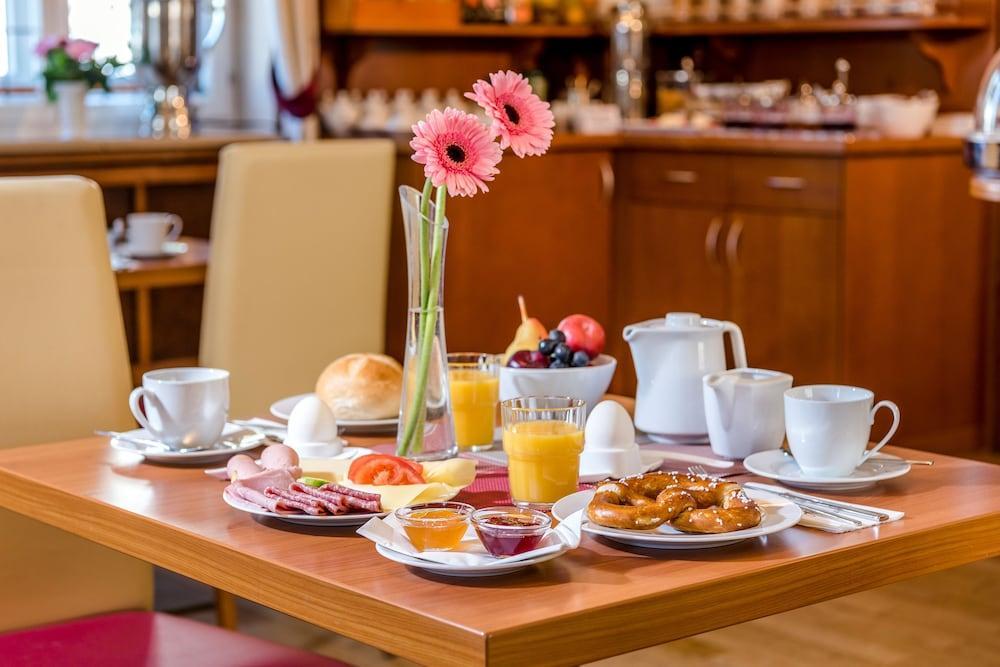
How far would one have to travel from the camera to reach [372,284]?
3.09 meters

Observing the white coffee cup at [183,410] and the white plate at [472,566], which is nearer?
the white plate at [472,566]

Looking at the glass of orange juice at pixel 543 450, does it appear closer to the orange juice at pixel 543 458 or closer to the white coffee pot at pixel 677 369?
the orange juice at pixel 543 458

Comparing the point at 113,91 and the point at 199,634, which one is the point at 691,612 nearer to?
the point at 199,634

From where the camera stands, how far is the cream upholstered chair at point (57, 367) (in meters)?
1.93

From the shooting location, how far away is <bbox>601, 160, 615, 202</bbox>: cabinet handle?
4.70 metres

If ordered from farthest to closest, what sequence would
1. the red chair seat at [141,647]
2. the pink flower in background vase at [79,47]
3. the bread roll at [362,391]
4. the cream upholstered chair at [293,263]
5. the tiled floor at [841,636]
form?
the pink flower in background vase at [79,47]
the cream upholstered chair at [293,263]
the tiled floor at [841,636]
the bread roll at [362,391]
the red chair seat at [141,647]

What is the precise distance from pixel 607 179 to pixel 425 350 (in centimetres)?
327

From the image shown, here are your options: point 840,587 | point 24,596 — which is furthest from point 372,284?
point 840,587

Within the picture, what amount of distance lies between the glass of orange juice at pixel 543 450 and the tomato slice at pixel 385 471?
0.30ft

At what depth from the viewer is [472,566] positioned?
1.12 metres

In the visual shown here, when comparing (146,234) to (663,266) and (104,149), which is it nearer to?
(104,149)

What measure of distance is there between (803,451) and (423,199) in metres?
0.42

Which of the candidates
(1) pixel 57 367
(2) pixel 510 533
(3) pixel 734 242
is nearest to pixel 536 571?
(2) pixel 510 533

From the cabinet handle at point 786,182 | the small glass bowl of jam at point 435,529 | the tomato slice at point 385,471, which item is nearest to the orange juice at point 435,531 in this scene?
the small glass bowl of jam at point 435,529
